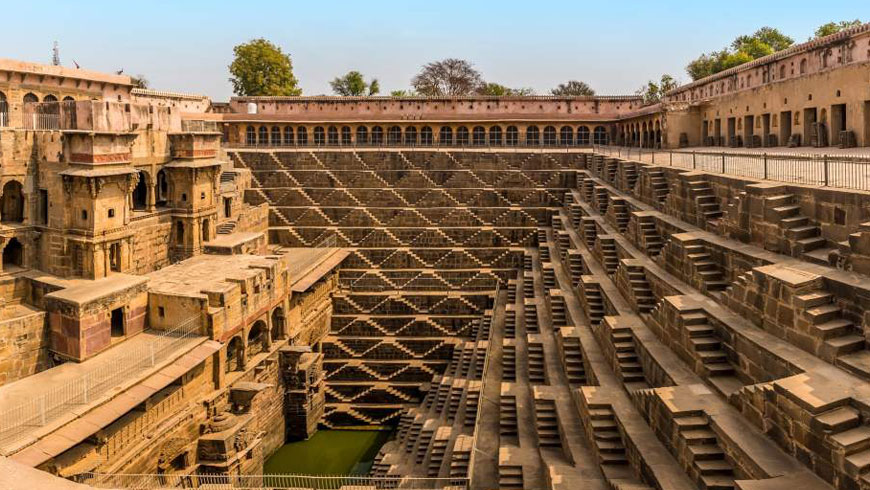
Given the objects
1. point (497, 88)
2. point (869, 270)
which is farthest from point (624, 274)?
point (497, 88)

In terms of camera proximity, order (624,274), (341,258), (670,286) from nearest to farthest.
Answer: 1. (670,286)
2. (624,274)
3. (341,258)

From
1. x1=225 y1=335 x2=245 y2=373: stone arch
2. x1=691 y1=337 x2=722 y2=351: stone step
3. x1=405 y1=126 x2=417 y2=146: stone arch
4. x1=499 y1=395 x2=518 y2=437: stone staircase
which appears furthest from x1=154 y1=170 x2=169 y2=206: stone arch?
x1=405 y1=126 x2=417 y2=146: stone arch

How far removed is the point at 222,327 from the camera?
1767 centimetres

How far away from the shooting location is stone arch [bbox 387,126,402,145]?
41.2 meters

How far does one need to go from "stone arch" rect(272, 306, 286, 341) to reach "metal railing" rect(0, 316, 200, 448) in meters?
4.55

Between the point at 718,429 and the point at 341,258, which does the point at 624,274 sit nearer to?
the point at 718,429

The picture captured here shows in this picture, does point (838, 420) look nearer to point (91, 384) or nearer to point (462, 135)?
point (91, 384)

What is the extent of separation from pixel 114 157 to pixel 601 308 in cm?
1305

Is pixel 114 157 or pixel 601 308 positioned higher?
pixel 114 157

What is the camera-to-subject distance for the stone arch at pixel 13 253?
18484 millimetres

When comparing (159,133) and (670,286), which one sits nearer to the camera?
(670,286)

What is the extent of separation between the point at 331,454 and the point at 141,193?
1031 centimetres

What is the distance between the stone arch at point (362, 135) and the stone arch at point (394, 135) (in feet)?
4.23

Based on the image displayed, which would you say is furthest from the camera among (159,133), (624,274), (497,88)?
(497,88)
